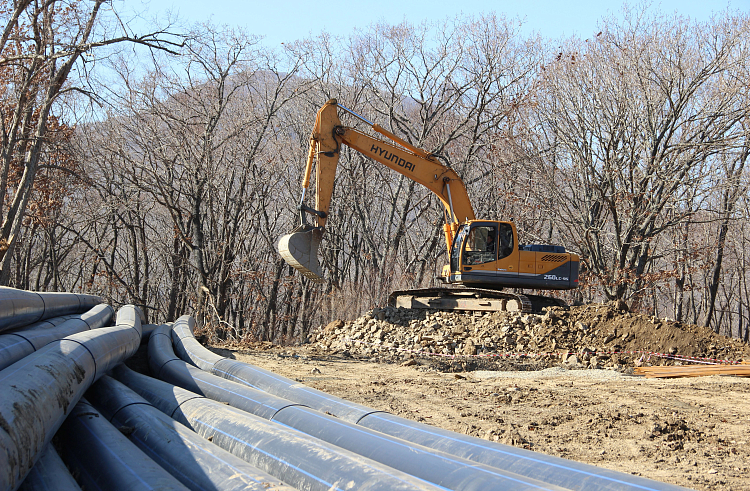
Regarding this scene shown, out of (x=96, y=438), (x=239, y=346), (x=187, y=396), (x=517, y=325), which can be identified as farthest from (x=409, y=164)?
(x=96, y=438)

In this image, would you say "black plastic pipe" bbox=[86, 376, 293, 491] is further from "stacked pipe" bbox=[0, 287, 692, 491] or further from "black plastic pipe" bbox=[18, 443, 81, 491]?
"black plastic pipe" bbox=[18, 443, 81, 491]

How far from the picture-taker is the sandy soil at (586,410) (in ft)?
15.6

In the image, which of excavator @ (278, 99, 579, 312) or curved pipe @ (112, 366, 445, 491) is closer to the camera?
curved pipe @ (112, 366, 445, 491)

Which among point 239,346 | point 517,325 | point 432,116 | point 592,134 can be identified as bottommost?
point 239,346

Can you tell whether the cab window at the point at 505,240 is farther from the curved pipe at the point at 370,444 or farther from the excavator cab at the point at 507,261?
the curved pipe at the point at 370,444

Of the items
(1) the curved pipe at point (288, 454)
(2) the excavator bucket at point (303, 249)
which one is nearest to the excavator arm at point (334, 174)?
(2) the excavator bucket at point (303, 249)

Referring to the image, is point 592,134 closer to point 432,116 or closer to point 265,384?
point 432,116

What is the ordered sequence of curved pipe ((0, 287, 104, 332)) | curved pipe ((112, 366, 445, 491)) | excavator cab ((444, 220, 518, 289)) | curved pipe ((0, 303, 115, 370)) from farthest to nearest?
excavator cab ((444, 220, 518, 289)) < curved pipe ((0, 287, 104, 332)) < curved pipe ((0, 303, 115, 370)) < curved pipe ((112, 366, 445, 491))

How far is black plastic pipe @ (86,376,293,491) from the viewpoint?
276 cm

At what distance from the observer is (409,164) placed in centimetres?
1461

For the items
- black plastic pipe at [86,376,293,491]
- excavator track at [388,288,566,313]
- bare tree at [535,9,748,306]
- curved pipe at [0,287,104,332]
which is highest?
bare tree at [535,9,748,306]

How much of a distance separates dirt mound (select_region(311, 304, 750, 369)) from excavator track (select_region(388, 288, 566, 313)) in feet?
1.08

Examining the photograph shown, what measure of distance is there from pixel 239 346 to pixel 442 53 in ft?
50.7

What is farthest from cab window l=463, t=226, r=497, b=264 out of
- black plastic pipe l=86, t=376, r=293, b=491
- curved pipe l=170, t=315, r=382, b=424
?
black plastic pipe l=86, t=376, r=293, b=491
